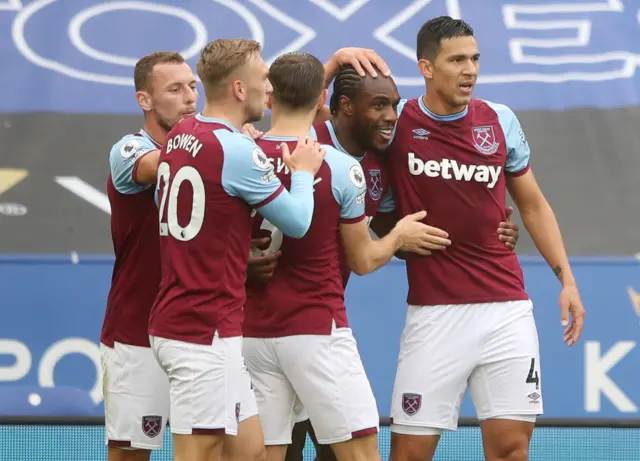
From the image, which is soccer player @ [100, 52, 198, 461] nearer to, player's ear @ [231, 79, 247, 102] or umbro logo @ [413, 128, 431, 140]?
player's ear @ [231, 79, 247, 102]

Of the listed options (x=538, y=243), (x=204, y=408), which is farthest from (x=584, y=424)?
(x=204, y=408)

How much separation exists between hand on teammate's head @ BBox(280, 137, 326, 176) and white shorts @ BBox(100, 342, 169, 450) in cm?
98

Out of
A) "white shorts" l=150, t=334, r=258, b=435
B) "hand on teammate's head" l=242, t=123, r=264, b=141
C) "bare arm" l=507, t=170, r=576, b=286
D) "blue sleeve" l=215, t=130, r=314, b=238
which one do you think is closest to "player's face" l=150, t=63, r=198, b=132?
"hand on teammate's head" l=242, t=123, r=264, b=141

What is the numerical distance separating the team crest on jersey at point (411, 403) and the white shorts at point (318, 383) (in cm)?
43

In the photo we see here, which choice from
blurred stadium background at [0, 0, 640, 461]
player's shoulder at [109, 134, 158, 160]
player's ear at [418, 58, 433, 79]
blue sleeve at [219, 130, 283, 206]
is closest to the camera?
blue sleeve at [219, 130, 283, 206]

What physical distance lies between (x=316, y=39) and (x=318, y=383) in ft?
10.7

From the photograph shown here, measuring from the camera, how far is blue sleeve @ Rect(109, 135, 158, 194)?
158 inches

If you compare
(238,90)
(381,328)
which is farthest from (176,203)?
(381,328)

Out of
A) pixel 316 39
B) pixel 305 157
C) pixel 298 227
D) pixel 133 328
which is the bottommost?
pixel 133 328

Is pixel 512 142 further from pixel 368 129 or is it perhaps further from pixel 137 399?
pixel 137 399

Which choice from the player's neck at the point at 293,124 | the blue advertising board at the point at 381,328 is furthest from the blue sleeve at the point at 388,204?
the blue advertising board at the point at 381,328

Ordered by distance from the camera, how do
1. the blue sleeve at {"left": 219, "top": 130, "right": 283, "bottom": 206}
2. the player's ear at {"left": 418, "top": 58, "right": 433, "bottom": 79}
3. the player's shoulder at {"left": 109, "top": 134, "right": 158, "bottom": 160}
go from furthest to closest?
the player's ear at {"left": 418, "top": 58, "right": 433, "bottom": 79}
the player's shoulder at {"left": 109, "top": 134, "right": 158, "bottom": 160}
the blue sleeve at {"left": 219, "top": 130, "right": 283, "bottom": 206}

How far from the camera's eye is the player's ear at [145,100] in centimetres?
434

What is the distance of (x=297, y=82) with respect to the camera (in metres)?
3.77
